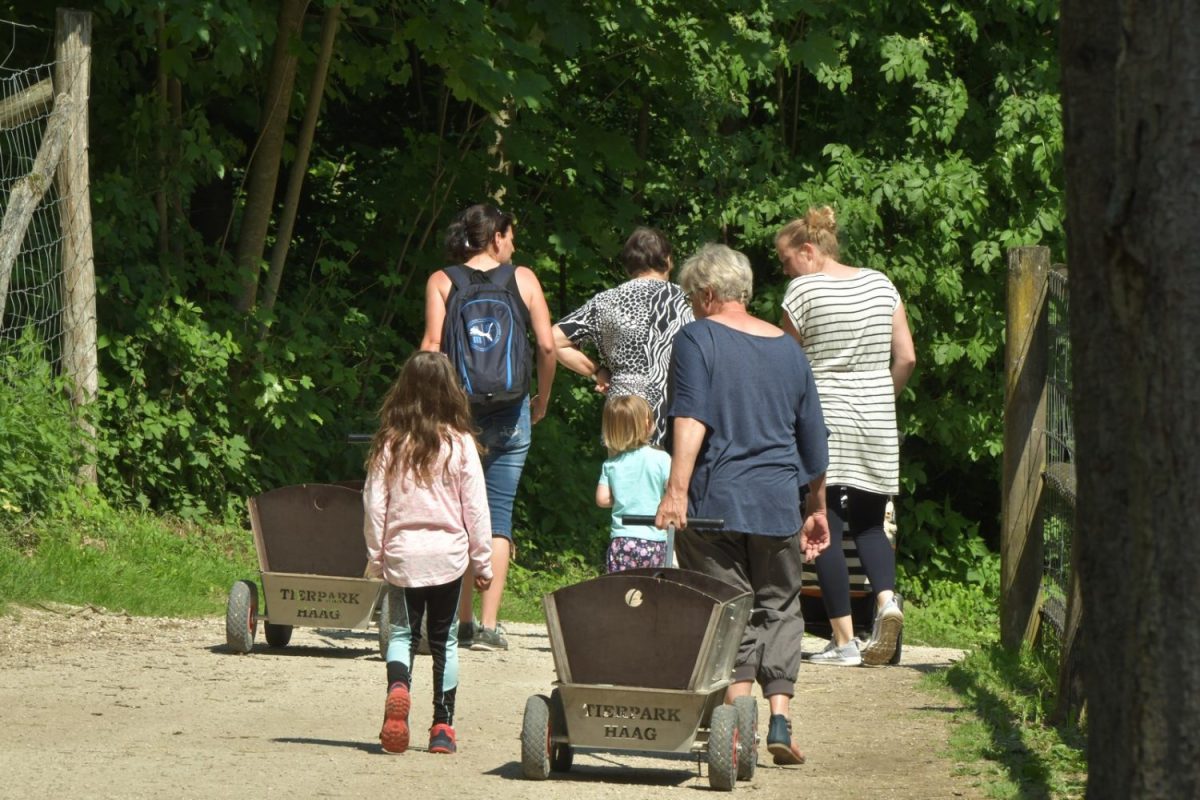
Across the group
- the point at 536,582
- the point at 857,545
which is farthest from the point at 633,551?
the point at 536,582

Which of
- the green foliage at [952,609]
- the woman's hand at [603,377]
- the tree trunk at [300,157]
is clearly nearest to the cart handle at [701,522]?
the woman's hand at [603,377]

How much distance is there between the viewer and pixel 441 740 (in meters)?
6.13

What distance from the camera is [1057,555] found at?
27.8 ft

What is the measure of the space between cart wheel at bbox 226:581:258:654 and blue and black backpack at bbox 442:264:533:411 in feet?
4.18

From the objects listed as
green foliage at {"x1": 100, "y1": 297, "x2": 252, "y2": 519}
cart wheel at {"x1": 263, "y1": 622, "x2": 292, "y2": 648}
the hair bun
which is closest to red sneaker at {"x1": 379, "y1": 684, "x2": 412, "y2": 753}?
cart wheel at {"x1": 263, "y1": 622, "x2": 292, "y2": 648}

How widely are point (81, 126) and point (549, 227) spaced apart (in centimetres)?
522

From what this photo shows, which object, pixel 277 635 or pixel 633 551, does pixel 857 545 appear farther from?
pixel 277 635

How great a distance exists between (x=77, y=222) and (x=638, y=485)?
4.12 metres

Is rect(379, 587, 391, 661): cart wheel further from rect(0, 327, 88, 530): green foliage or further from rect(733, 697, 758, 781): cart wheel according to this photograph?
rect(0, 327, 88, 530): green foliage

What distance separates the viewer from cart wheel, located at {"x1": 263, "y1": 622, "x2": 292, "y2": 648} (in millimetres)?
8433

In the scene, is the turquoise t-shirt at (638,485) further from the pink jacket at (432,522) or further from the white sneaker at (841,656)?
the pink jacket at (432,522)

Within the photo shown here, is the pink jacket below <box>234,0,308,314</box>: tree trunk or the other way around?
below

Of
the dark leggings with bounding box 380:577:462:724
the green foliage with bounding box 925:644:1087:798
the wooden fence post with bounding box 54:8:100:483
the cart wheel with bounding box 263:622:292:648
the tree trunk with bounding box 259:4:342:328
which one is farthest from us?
the tree trunk with bounding box 259:4:342:328

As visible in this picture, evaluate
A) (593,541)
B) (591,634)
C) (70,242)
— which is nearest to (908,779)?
(591,634)
